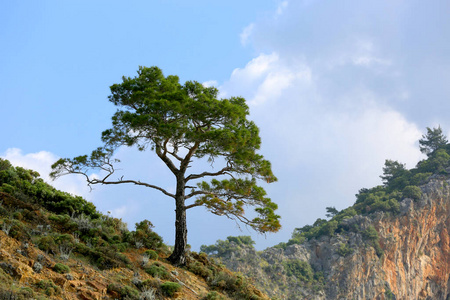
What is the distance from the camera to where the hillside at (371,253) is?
49.1 metres

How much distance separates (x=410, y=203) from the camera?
57.2 meters

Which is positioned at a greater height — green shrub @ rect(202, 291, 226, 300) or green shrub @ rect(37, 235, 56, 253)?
green shrub @ rect(37, 235, 56, 253)

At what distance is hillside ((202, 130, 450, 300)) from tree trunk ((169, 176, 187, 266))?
3147 cm

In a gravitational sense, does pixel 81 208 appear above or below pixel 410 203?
below

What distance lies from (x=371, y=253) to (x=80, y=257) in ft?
159

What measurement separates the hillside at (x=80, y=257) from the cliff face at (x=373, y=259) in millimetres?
31255

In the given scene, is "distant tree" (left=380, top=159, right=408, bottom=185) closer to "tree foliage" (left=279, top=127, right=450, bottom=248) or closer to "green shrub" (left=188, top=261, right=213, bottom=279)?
"tree foliage" (left=279, top=127, right=450, bottom=248)

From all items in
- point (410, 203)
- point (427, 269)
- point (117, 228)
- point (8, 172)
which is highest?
point (410, 203)

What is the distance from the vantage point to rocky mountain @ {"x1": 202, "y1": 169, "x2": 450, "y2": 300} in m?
48.9

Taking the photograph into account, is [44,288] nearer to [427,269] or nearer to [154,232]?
[154,232]

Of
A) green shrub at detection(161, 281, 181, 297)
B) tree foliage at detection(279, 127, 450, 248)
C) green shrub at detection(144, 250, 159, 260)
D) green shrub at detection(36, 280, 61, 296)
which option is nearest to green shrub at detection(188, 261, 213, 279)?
green shrub at detection(144, 250, 159, 260)

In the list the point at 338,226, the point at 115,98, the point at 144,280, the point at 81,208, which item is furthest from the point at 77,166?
the point at 338,226

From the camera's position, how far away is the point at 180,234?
15.7 m

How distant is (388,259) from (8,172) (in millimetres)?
52022
